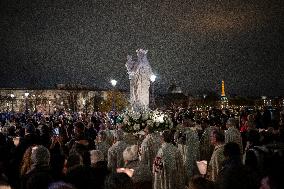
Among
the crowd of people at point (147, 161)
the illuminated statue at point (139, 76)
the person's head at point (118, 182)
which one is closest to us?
the person's head at point (118, 182)

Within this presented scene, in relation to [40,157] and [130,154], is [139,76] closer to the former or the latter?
[130,154]

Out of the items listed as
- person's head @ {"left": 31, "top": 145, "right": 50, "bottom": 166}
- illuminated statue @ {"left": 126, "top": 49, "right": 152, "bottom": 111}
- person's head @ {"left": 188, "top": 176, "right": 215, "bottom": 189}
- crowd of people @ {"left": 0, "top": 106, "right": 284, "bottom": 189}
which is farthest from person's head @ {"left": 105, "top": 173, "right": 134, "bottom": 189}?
illuminated statue @ {"left": 126, "top": 49, "right": 152, "bottom": 111}

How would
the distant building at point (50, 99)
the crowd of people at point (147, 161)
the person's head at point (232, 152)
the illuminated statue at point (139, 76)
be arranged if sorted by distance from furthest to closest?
1. the distant building at point (50, 99)
2. the illuminated statue at point (139, 76)
3. the person's head at point (232, 152)
4. the crowd of people at point (147, 161)

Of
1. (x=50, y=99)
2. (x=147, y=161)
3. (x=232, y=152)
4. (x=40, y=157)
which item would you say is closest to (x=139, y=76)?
(x=147, y=161)

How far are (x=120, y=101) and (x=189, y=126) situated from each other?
2573 inches

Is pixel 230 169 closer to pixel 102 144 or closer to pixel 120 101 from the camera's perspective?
pixel 102 144

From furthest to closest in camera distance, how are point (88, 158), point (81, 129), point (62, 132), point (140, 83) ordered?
point (140, 83)
point (62, 132)
point (81, 129)
point (88, 158)

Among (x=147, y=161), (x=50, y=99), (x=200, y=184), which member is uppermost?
(x=50, y=99)

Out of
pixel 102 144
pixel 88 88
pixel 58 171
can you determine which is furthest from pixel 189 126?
pixel 88 88

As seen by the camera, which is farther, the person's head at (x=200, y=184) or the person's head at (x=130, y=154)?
the person's head at (x=130, y=154)

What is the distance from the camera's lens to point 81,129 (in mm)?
10633

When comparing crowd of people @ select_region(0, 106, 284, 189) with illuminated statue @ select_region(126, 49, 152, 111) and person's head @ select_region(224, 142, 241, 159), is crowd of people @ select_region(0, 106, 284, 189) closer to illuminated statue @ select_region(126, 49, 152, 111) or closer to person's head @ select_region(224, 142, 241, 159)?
person's head @ select_region(224, 142, 241, 159)

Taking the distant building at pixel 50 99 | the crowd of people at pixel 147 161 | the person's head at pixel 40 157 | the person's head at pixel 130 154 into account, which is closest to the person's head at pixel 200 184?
the crowd of people at pixel 147 161

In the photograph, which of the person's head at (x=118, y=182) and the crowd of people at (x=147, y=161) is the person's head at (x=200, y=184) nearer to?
the crowd of people at (x=147, y=161)
